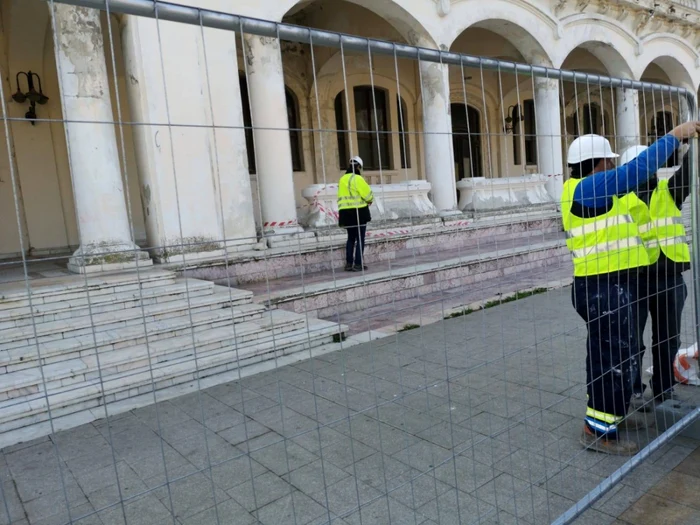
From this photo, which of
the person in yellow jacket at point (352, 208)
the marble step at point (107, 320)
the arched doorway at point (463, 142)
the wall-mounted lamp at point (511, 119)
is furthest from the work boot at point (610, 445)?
the wall-mounted lamp at point (511, 119)

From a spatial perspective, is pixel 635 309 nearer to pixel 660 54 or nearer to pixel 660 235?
pixel 660 235

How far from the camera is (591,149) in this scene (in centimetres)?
281

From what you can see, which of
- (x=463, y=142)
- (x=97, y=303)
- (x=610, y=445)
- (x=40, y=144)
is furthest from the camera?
(x=463, y=142)

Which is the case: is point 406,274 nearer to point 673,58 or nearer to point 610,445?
point 610,445

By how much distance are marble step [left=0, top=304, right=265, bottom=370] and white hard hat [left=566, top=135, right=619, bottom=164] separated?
2590mm

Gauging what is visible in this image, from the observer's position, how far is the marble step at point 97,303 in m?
4.79

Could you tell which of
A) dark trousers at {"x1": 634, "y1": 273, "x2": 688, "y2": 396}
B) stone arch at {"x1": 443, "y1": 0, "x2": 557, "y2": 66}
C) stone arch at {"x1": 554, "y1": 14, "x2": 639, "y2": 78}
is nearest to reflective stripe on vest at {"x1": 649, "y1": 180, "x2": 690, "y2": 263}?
dark trousers at {"x1": 634, "y1": 273, "x2": 688, "y2": 396}

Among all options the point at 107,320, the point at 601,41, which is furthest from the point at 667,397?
the point at 601,41

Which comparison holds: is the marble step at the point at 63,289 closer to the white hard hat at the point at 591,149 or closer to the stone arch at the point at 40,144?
the white hard hat at the point at 591,149

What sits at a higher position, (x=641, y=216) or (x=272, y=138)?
(x=272, y=138)

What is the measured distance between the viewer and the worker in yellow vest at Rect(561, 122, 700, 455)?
2.75 m

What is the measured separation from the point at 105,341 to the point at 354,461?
2.97 meters

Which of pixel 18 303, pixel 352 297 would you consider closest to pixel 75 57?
pixel 18 303

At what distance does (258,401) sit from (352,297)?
2.92 meters
